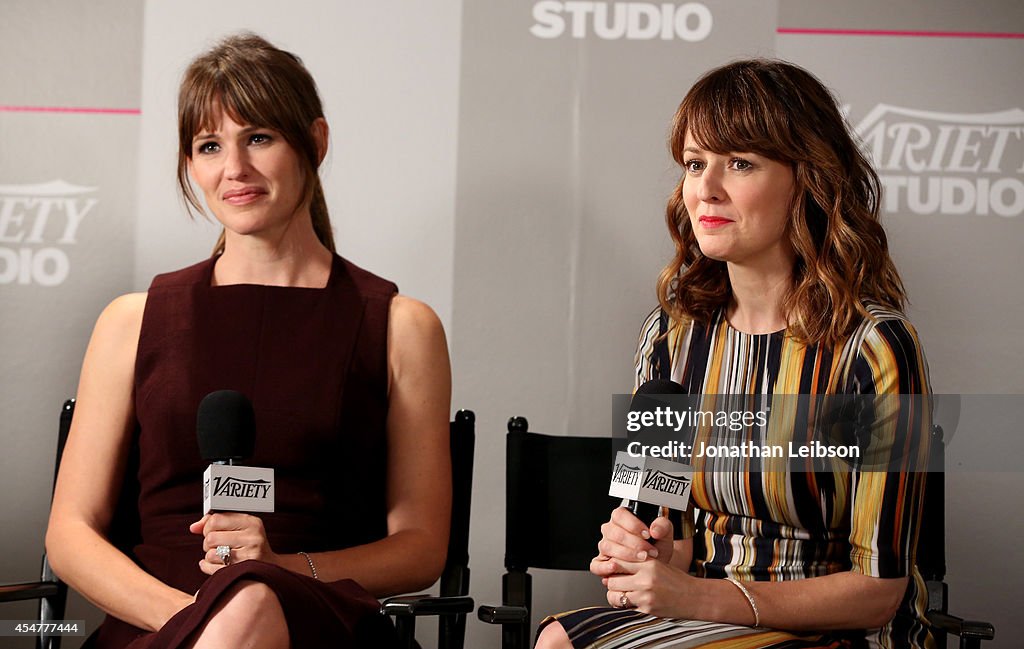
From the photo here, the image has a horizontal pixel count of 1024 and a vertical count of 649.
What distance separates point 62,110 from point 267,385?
121 centimetres

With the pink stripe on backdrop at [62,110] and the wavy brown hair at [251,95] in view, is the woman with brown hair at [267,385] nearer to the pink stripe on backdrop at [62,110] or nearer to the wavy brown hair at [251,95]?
Result: the wavy brown hair at [251,95]

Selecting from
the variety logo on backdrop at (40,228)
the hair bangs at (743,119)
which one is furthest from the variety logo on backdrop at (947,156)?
the variety logo on backdrop at (40,228)

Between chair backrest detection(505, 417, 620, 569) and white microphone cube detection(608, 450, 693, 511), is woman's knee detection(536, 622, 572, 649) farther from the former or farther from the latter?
chair backrest detection(505, 417, 620, 569)

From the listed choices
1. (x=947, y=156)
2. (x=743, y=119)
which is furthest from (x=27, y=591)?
(x=947, y=156)

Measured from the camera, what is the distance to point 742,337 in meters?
2.24

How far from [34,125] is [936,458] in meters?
2.43

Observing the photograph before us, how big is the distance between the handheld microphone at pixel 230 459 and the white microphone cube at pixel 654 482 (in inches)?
21.3

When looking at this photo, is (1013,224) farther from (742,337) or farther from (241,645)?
(241,645)

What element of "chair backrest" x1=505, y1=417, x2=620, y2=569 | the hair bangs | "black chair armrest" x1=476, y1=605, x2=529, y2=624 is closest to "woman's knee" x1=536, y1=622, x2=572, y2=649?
"black chair armrest" x1=476, y1=605, x2=529, y2=624

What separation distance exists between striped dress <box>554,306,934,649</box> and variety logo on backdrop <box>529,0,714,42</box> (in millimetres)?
1106

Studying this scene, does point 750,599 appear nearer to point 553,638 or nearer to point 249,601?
point 553,638

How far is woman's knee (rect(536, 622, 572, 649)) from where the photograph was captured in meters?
1.90

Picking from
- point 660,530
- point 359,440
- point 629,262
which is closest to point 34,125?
point 359,440

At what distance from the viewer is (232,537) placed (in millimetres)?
1830
